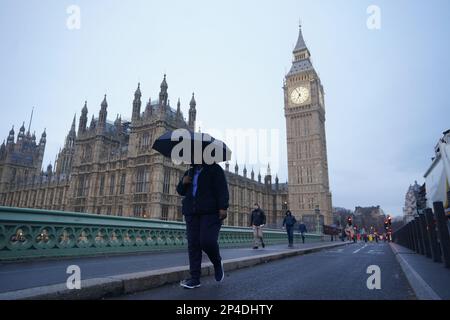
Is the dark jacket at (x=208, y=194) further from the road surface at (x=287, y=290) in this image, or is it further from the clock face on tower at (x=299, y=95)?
the clock face on tower at (x=299, y=95)

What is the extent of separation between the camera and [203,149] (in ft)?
13.3

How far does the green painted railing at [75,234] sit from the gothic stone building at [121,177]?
20640 millimetres

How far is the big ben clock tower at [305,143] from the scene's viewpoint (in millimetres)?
65938

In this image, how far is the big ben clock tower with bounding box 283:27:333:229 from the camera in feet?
216

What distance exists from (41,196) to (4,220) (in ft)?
→ 178

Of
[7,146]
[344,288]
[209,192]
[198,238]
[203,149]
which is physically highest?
[7,146]

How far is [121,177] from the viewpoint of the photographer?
119ft

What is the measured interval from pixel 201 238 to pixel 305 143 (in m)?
70.2

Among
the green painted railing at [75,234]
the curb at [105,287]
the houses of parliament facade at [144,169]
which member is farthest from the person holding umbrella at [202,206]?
the houses of parliament facade at [144,169]

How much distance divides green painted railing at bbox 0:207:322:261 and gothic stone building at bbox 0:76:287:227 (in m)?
20.6

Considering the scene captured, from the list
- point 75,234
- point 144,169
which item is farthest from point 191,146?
point 144,169

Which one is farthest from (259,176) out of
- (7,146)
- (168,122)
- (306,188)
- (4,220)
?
(4,220)

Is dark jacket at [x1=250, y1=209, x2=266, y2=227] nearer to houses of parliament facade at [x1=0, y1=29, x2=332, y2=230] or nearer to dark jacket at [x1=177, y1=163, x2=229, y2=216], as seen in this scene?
dark jacket at [x1=177, y1=163, x2=229, y2=216]
